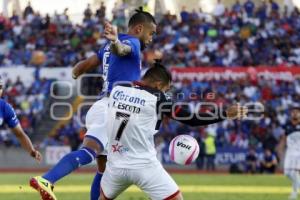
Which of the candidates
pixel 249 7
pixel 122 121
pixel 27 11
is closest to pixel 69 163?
pixel 122 121

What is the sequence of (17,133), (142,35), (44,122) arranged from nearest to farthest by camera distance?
1. (142,35)
2. (17,133)
3. (44,122)

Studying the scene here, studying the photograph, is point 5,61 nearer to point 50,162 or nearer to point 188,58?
point 50,162

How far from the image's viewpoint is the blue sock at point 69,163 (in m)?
8.84

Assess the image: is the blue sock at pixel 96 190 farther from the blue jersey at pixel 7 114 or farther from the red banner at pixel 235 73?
the red banner at pixel 235 73

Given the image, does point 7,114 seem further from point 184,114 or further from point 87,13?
point 87,13

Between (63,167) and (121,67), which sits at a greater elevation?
(121,67)

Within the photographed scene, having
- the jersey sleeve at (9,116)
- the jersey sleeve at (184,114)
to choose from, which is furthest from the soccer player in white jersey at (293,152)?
the jersey sleeve at (184,114)

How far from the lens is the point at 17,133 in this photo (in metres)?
10.0

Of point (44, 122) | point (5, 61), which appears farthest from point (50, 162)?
point (5, 61)

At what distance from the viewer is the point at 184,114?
25.9ft

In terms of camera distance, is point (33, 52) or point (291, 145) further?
point (33, 52)

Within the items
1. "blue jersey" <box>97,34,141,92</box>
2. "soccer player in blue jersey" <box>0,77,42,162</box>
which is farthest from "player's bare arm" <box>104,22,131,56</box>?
"soccer player in blue jersey" <box>0,77,42,162</box>

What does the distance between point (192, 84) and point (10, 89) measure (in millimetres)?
7091

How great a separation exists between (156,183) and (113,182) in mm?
473
